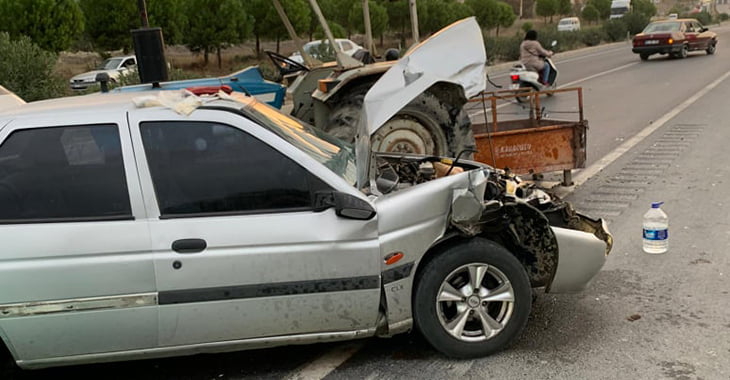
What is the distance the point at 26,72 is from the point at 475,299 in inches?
495

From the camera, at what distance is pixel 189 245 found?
11.2 ft

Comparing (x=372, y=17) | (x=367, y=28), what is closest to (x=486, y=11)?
(x=372, y=17)

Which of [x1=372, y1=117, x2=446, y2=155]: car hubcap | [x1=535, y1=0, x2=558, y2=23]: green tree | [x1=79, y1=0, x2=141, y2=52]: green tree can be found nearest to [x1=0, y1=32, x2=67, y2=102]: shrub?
[x1=372, y1=117, x2=446, y2=155]: car hubcap

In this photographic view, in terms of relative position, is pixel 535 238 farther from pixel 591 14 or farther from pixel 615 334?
pixel 591 14

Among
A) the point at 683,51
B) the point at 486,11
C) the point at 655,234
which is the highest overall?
the point at 486,11

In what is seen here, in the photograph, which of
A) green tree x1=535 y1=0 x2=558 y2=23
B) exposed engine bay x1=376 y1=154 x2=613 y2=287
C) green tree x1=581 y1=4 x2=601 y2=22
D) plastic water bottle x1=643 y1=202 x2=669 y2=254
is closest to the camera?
exposed engine bay x1=376 y1=154 x2=613 y2=287

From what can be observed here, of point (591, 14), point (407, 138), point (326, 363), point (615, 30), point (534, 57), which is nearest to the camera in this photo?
point (326, 363)

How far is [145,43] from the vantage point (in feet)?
27.7

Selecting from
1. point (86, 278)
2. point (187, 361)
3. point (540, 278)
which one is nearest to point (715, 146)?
point (540, 278)

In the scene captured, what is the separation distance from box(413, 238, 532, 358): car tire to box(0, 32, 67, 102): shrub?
11841 mm

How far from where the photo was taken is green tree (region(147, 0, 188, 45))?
2762 centimetres

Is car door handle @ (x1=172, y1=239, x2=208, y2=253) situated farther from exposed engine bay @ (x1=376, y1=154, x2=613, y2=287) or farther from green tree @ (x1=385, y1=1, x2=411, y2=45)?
green tree @ (x1=385, y1=1, x2=411, y2=45)

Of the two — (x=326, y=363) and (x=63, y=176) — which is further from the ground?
(x=63, y=176)

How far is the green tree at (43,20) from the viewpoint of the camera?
77.5ft
